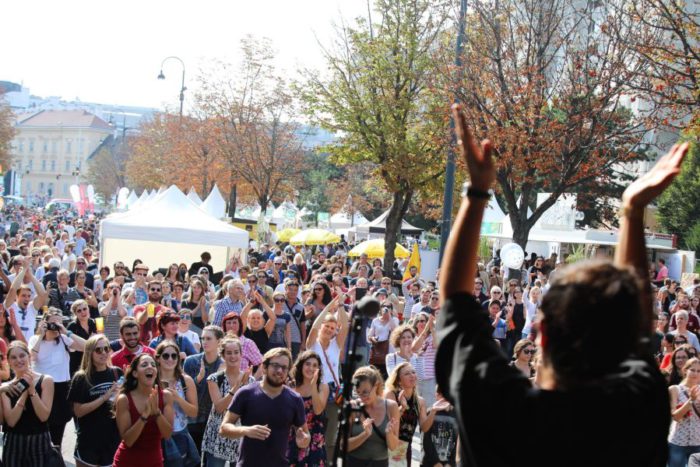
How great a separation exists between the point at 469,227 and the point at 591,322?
14.5 inches

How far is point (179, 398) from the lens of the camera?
26.1ft

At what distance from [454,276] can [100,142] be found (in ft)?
518

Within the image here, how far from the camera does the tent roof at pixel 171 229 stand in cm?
2134

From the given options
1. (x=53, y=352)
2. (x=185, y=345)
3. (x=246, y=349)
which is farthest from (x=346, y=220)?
(x=53, y=352)

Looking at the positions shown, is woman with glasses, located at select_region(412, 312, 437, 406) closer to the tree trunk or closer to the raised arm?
the raised arm

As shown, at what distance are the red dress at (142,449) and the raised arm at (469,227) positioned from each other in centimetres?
519

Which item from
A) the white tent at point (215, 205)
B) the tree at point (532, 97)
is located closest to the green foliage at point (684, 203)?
the white tent at point (215, 205)

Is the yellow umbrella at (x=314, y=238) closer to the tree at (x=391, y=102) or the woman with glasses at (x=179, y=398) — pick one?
Answer: the tree at (x=391, y=102)

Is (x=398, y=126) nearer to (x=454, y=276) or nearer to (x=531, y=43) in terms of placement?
(x=531, y=43)

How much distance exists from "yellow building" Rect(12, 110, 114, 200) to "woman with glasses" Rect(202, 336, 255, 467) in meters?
149

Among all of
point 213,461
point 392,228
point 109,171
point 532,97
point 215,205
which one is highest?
point 109,171

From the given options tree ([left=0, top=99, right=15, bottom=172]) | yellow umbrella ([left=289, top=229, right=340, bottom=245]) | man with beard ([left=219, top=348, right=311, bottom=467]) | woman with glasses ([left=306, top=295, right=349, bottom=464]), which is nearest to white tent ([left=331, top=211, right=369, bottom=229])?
tree ([left=0, top=99, right=15, bottom=172])

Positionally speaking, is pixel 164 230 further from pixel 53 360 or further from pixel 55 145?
pixel 55 145

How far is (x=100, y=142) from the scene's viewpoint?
154 m
